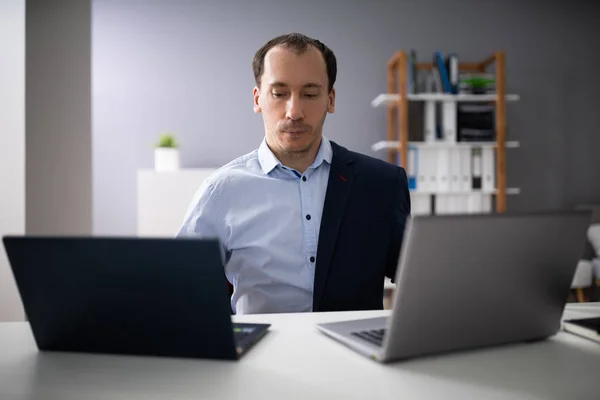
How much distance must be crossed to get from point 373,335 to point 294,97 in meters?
0.77

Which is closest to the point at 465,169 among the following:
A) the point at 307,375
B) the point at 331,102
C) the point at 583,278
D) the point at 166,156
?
the point at 583,278

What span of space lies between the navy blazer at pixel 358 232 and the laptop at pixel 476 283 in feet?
1.70

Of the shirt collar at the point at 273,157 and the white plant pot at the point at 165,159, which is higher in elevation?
the white plant pot at the point at 165,159

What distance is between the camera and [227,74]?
464cm

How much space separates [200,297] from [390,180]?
920mm

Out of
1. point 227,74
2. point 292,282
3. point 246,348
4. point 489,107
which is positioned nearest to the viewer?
point 246,348

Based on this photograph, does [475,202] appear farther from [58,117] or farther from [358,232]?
[58,117]

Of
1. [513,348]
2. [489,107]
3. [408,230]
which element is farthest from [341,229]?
[489,107]

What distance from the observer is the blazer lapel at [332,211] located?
1364 millimetres

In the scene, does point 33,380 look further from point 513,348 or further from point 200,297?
point 513,348

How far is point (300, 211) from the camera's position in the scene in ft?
4.78

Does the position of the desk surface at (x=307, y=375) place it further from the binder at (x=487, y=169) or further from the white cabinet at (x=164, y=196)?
the binder at (x=487, y=169)

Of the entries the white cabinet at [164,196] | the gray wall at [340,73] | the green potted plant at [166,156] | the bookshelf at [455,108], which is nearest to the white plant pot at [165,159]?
the green potted plant at [166,156]

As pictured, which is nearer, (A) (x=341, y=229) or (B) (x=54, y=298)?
(B) (x=54, y=298)
